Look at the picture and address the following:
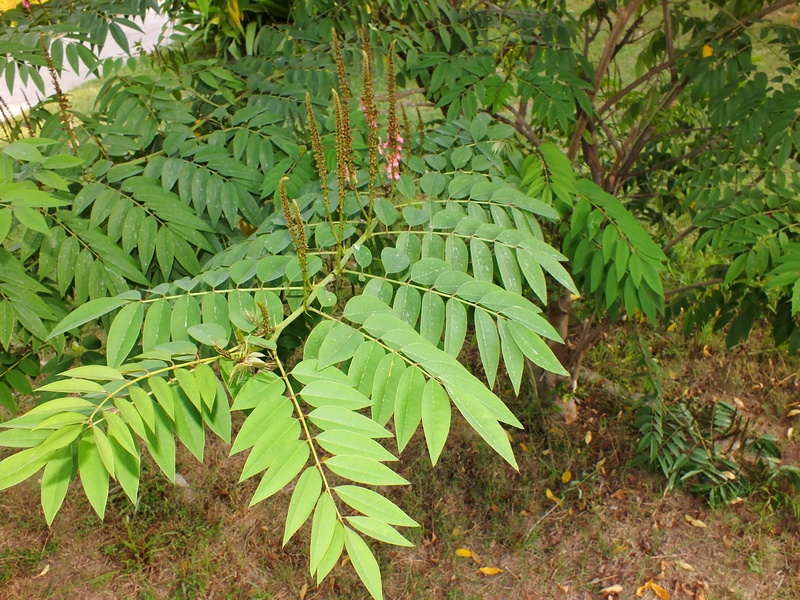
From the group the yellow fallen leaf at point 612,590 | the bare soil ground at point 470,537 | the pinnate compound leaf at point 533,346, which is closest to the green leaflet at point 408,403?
the pinnate compound leaf at point 533,346

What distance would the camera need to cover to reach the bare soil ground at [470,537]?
256cm

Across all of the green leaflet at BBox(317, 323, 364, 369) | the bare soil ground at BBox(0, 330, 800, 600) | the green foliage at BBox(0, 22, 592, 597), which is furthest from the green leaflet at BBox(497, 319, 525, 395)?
the bare soil ground at BBox(0, 330, 800, 600)

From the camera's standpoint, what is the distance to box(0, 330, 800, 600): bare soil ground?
8.41ft

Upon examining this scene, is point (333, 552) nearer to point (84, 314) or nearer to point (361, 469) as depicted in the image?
point (361, 469)

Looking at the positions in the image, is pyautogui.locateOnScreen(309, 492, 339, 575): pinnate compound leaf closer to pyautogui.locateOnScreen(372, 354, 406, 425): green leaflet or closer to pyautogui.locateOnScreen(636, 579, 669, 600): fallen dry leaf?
pyautogui.locateOnScreen(372, 354, 406, 425): green leaflet

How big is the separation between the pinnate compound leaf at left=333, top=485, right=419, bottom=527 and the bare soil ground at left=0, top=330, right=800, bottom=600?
1762 mm

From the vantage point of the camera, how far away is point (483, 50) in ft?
7.34

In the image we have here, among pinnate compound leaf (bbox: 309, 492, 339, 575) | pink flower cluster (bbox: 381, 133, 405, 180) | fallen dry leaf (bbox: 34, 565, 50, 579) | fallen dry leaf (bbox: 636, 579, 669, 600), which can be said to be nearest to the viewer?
pinnate compound leaf (bbox: 309, 492, 339, 575)

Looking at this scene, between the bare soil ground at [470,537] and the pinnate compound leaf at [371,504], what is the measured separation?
1.76 m

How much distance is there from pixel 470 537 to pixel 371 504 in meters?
1.95

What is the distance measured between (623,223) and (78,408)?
1.38 m

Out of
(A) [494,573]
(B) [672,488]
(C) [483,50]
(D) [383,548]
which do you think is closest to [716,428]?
(B) [672,488]

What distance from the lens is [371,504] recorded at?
968mm

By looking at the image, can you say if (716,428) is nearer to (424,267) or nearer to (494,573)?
(494,573)
